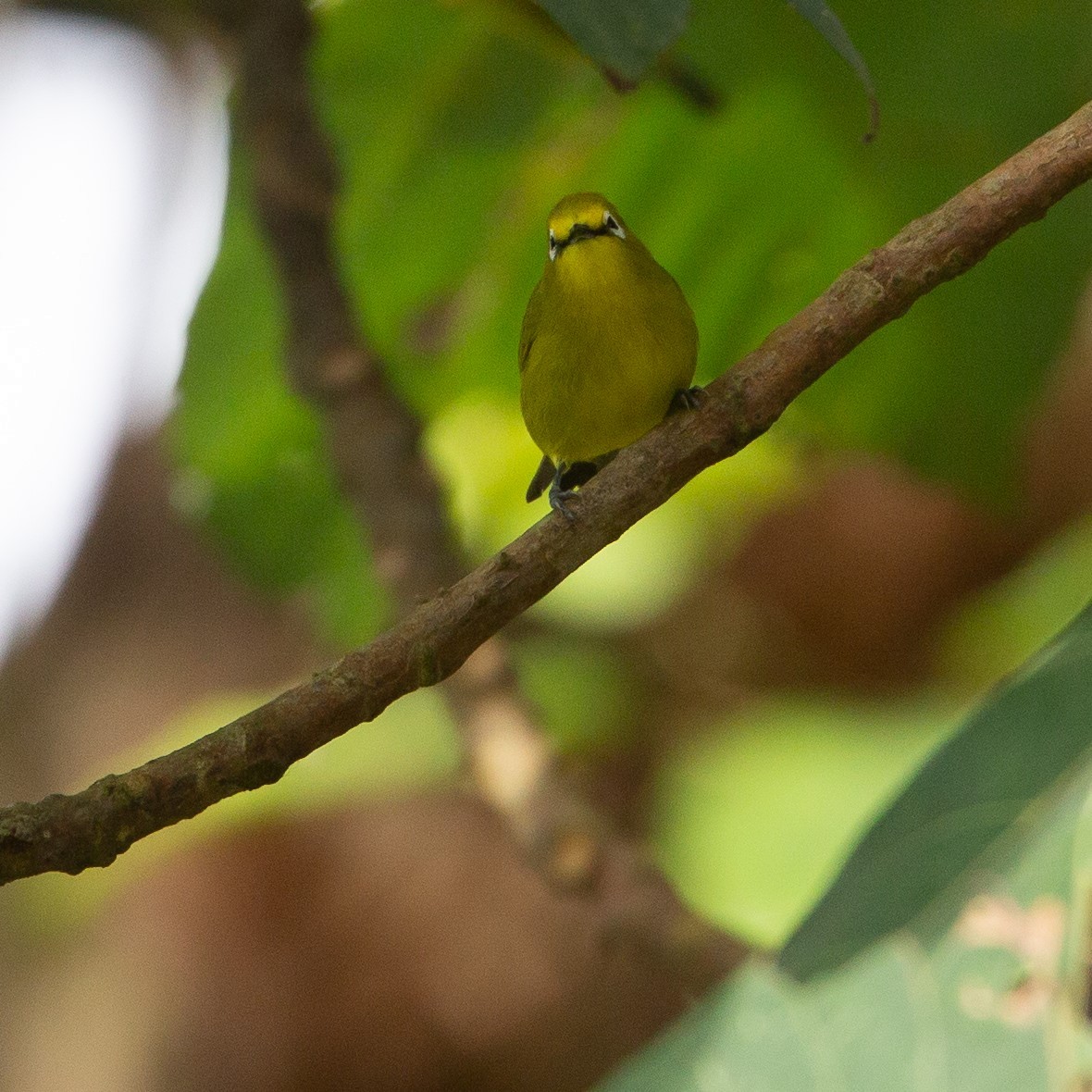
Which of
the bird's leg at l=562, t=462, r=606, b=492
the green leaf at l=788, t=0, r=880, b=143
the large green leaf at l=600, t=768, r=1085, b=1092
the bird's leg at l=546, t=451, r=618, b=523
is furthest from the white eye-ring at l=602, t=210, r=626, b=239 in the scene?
the large green leaf at l=600, t=768, r=1085, b=1092

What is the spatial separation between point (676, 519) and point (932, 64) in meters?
1.17

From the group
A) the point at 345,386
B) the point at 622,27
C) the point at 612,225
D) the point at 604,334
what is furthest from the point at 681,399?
the point at 622,27

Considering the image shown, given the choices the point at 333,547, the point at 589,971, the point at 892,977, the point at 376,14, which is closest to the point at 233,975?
the point at 589,971

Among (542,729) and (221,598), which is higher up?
(542,729)

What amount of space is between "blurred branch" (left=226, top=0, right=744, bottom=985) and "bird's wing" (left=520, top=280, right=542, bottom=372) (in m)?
0.25

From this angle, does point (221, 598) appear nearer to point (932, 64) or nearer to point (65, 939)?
point (65, 939)

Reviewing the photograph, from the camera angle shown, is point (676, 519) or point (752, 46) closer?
point (752, 46)

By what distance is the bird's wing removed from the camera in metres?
2.38

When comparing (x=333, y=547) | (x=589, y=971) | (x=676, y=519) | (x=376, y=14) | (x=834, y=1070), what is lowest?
(x=589, y=971)

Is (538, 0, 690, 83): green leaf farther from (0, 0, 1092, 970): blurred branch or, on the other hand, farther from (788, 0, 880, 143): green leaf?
(0, 0, 1092, 970): blurred branch

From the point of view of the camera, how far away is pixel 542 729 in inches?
94.0

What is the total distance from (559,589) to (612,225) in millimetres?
1173

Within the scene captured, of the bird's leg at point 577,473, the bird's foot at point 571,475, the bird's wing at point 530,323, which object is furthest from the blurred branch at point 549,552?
the bird's leg at point 577,473

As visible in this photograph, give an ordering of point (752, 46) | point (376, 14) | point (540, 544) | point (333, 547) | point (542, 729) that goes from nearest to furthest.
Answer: point (540, 544), point (542, 729), point (752, 46), point (376, 14), point (333, 547)
